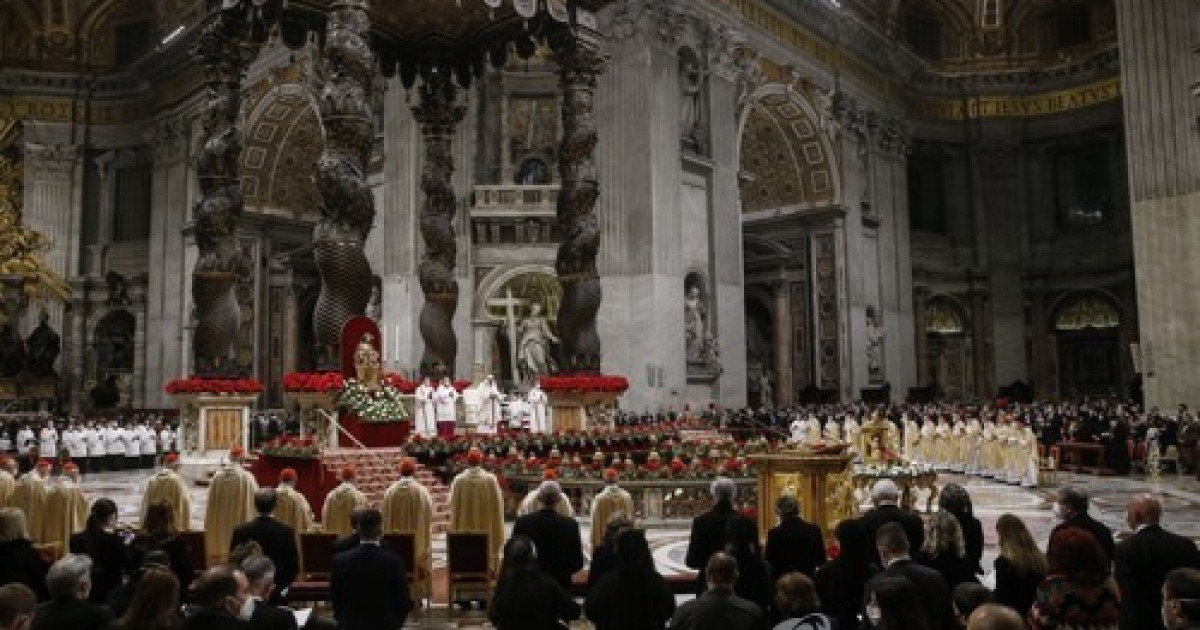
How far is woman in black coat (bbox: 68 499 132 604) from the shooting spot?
5.32 m

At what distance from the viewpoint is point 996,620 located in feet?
9.41

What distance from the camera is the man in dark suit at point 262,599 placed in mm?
3611

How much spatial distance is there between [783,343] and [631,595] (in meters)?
27.1

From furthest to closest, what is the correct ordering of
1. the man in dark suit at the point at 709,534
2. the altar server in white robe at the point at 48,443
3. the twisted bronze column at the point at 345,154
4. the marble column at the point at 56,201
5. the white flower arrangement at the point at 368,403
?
the marble column at the point at 56,201
the altar server in white robe at the point at 48,443
the white flower arrangement at the point at 368,403
the twisted bronze column at the point at 345,154
the man in dark suit at the point at 709,534

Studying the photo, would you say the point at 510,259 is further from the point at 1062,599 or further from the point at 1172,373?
the point at 1062,599

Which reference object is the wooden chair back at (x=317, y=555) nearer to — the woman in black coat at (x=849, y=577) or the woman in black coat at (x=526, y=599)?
the woman in black coat at (x=526, y=599)

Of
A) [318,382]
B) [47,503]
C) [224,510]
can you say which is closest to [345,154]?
[318,382]

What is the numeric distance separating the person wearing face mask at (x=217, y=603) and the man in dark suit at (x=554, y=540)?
2244 millimetres

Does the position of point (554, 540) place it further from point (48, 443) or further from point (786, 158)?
point (786, 158)

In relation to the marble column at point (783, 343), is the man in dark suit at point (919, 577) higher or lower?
lower

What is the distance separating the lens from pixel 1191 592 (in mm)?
3406

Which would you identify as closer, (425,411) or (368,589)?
(368,589)

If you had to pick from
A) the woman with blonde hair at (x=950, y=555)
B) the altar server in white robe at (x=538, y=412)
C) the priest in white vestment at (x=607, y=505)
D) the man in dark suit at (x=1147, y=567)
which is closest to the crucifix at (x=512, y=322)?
the altar server in white robe at (x=538, y=412)

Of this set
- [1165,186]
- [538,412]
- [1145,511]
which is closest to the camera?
[1145,511]
